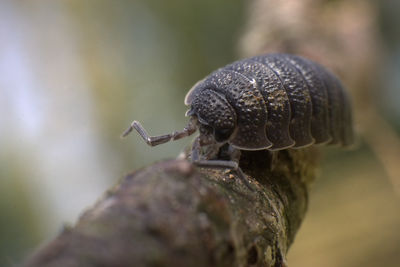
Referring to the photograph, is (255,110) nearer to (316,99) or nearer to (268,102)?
(268,102)

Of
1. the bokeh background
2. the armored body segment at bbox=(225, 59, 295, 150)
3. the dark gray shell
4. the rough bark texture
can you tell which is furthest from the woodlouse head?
the bokeh background

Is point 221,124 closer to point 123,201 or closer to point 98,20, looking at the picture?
point 123,201

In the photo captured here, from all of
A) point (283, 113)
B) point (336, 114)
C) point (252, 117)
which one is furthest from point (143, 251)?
point (336, 114)

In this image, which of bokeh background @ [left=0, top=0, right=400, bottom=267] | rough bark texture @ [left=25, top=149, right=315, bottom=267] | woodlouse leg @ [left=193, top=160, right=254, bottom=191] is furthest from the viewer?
bokeh background @ [left=0, top=0, right=400, bottom=267]

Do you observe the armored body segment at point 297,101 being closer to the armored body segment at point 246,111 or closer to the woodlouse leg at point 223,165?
the armored body segment at point 246,111

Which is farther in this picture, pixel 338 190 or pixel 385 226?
pixel 338 190

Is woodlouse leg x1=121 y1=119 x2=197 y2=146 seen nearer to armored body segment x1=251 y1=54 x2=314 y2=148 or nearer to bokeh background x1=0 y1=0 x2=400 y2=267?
armored body segment x1=251 y1=54 x2=314 y2=148

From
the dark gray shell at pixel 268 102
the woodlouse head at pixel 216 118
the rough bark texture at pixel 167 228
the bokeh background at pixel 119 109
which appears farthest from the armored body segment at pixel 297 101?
the bokeh background at pixel 119 109
